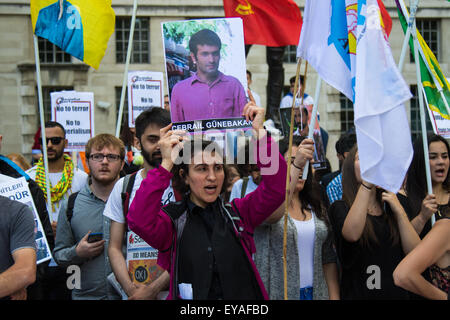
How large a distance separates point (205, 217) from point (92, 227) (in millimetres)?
1571

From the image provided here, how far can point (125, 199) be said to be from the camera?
431 cm

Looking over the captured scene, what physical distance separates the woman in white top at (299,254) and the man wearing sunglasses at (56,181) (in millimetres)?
1972

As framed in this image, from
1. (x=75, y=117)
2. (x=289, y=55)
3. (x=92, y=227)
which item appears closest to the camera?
(x=92, y=227)

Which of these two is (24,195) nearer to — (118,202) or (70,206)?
(118,202)

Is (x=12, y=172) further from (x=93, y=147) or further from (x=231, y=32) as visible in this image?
(x=231, y=32)

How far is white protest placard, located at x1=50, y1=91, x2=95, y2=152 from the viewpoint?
812 cm

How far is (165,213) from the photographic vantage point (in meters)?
3.61

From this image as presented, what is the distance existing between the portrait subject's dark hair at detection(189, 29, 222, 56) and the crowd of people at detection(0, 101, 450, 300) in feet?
2.05

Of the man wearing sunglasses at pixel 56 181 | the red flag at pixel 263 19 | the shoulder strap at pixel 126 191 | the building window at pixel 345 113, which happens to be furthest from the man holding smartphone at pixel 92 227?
the building window at pixel 345 113

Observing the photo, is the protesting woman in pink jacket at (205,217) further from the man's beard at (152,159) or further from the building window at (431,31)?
the building window at (431,31)

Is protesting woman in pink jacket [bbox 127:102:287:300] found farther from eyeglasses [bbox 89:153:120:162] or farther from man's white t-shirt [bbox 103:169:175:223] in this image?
eyeglasses [bbox 89:153:120:162]

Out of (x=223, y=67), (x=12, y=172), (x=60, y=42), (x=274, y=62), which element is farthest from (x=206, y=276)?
(x=274, y=62)

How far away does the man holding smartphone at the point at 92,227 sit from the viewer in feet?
15.4

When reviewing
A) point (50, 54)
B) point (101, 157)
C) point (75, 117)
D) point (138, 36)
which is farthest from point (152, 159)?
point (50, 54)
